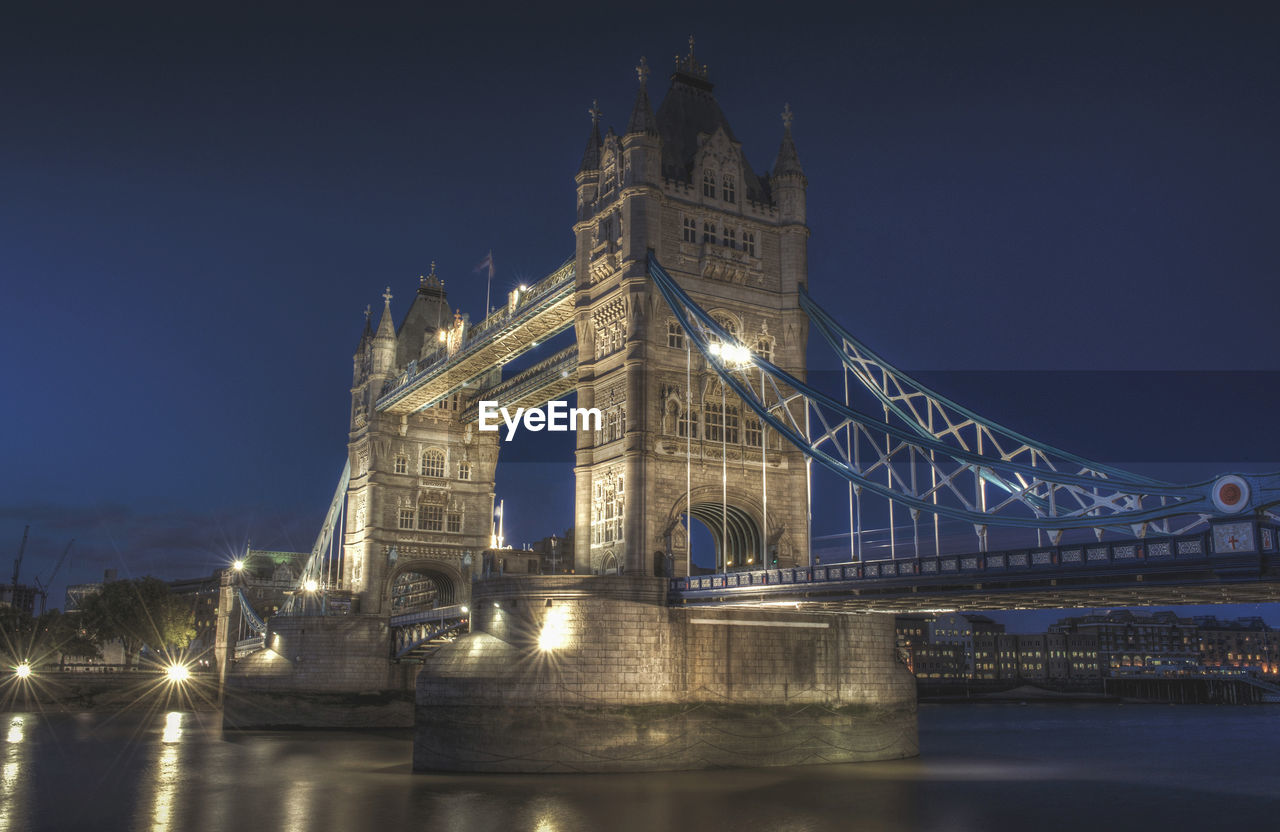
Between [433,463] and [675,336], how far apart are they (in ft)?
98.6

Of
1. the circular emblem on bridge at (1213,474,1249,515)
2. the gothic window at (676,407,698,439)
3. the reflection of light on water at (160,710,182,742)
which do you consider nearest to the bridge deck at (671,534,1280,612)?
the circular emblem on bridge at (1213,474,1249,515)

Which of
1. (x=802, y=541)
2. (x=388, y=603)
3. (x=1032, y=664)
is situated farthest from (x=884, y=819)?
(x=1032, y=664)

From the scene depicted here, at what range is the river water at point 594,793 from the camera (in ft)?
86.8

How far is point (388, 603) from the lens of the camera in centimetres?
6300

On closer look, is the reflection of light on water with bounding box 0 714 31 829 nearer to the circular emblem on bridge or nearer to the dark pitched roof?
the circular emblem on bridge

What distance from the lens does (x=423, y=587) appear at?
73.8 m

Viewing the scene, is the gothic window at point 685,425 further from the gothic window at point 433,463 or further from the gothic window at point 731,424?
the gothic window at point 433,463

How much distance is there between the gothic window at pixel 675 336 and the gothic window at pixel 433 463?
2954 centimetres

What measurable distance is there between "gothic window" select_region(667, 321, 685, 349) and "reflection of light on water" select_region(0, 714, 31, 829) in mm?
24644

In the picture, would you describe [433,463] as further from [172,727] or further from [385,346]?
[172,727]

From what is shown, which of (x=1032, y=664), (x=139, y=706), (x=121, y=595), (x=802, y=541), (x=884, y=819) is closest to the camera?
(x=884, y=819)

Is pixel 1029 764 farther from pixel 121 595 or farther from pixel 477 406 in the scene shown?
pixel 121 595

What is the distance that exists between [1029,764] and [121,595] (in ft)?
241

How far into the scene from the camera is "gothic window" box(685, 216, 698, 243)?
41.4 metres
